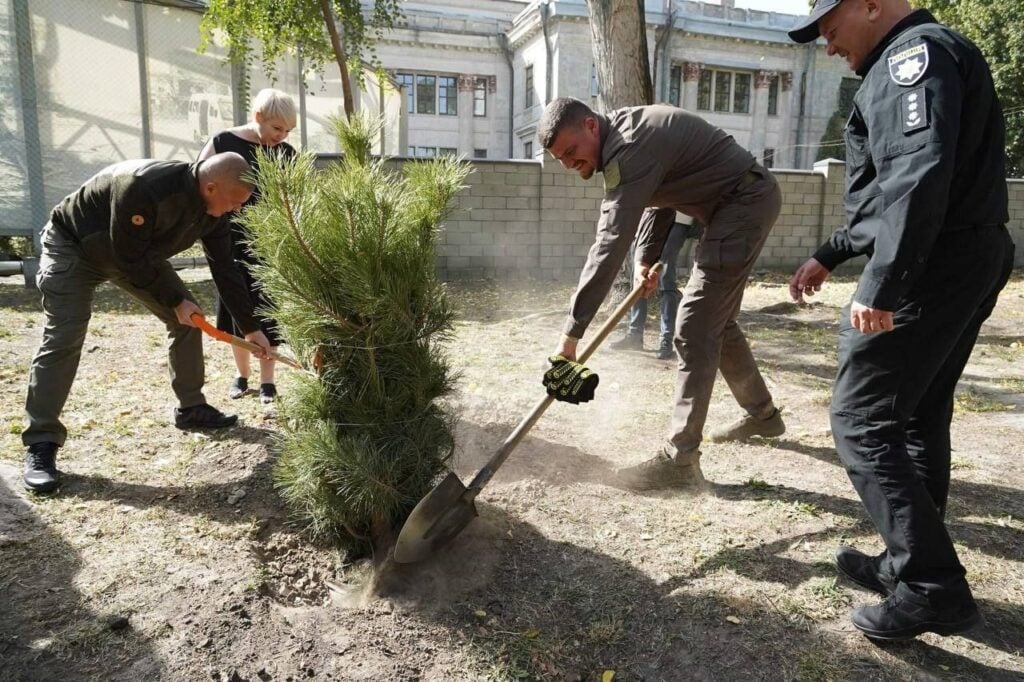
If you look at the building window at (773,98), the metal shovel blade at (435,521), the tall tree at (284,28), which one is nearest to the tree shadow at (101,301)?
the tall tree at (284,28)

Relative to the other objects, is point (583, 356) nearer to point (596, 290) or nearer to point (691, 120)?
point (596, 290)

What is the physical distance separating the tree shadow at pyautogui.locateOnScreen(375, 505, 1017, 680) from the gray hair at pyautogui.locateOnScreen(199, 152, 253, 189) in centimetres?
174

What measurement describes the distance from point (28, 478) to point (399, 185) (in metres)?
2.23

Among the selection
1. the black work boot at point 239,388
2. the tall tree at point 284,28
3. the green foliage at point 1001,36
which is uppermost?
the green foliage at point 1001,36

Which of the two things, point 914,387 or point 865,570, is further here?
point 865,570

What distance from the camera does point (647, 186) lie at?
2.77 meters

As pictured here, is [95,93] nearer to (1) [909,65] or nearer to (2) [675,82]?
(1) [909,65]

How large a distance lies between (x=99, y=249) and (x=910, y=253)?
3.25 meters

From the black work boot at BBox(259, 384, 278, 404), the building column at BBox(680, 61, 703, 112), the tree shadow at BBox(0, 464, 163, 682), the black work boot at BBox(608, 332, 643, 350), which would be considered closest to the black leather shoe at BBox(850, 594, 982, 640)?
the tree shadow at BBox(0, 464, 163, 682)

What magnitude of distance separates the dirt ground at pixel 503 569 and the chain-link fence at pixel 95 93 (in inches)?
212

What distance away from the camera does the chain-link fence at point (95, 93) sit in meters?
8.27

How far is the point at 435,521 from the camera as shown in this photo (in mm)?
2451

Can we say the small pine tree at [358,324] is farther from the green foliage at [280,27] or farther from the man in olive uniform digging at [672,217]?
the green foliage at [280,27]

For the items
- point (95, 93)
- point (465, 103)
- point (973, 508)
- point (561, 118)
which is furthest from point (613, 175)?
point (465, 103)
